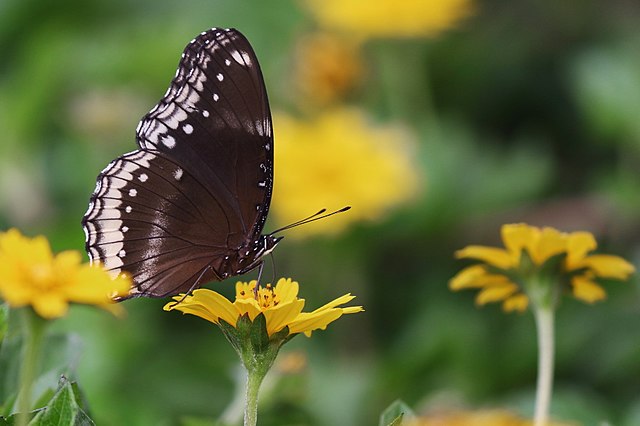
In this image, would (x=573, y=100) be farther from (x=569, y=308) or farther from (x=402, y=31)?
(x=569, y=308)

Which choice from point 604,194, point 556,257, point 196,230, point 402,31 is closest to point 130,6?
point 402,31

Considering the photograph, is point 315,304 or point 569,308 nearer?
point 569,308

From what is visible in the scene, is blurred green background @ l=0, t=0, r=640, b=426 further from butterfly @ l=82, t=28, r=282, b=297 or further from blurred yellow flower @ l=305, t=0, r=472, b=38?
butterfly @ l=82, t=28, r=282, b=297

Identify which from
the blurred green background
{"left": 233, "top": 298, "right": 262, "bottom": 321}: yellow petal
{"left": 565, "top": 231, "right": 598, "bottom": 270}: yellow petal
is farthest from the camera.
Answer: the blurred green background

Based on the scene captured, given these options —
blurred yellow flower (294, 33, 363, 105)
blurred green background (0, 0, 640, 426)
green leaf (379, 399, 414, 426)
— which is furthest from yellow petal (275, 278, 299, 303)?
blurred yellow flower (294, 33, 363, 105)

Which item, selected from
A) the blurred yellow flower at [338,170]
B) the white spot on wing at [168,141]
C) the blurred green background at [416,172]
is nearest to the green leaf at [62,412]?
the white spot on wing at [168,141]

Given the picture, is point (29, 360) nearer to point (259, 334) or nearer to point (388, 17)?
point (259, 334)
